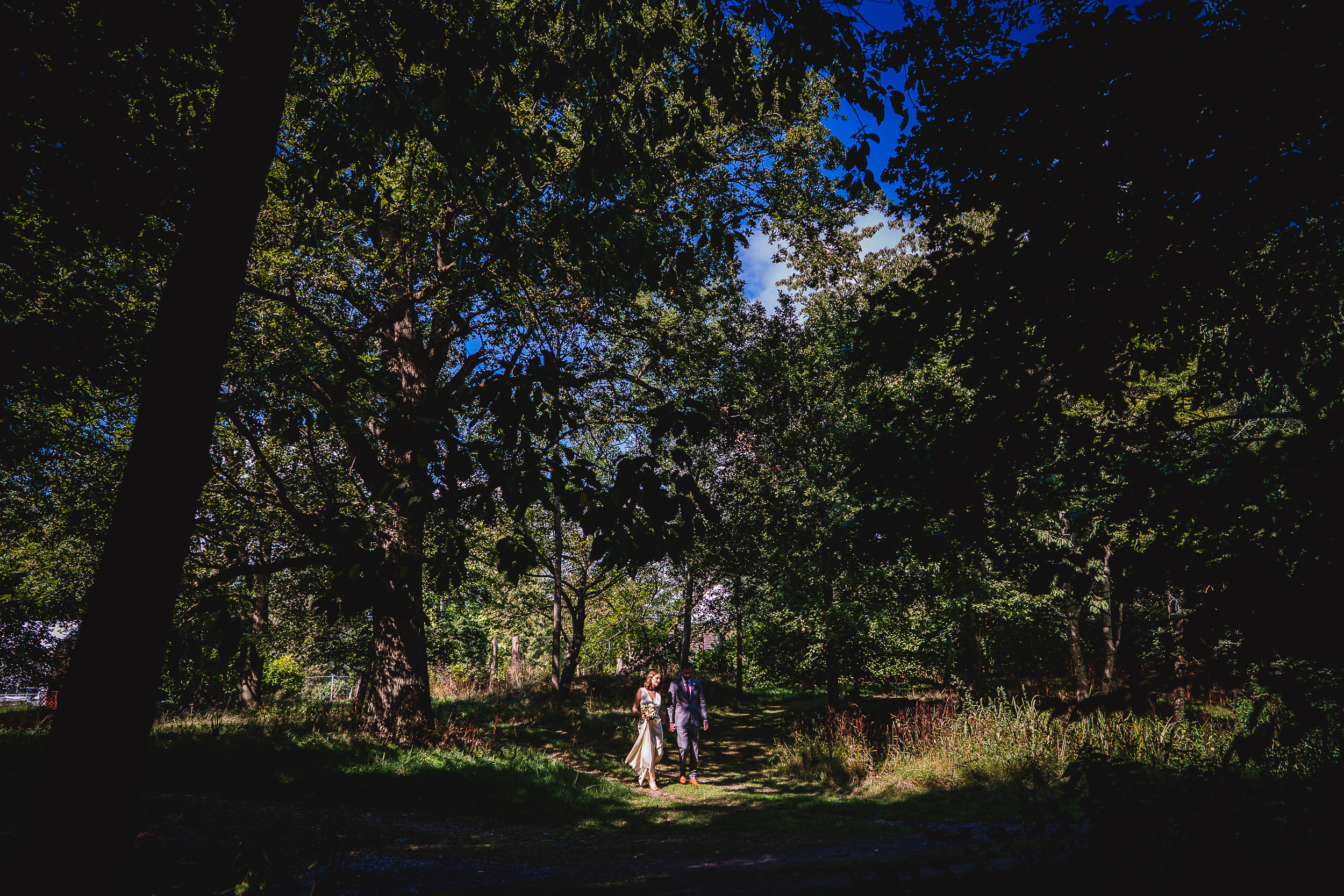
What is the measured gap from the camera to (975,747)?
32.0 ft

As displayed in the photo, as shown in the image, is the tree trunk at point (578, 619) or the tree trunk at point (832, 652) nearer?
the tree trunk at point (832, 652)

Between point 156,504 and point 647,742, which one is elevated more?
point 156,504

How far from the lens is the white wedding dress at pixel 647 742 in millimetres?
10844

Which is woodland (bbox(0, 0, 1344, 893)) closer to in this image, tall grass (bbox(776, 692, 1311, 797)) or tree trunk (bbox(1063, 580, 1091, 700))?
tall grass (bbox(776, 692, 1311, 797))

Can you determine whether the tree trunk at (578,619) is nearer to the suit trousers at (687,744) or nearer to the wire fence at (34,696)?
the suit trousers at (687,744)

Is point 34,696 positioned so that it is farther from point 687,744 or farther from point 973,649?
point 973,649

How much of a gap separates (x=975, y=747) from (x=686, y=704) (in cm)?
500

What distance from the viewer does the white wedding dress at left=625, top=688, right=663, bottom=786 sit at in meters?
10.8

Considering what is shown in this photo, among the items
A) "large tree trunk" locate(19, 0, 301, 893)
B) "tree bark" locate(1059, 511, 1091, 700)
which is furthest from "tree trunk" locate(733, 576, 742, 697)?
"large tree trunk" locate(19, 0, 301, 893)

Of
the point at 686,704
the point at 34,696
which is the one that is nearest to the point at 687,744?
the point at 686,704

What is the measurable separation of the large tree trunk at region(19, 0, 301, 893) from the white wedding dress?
9.77m

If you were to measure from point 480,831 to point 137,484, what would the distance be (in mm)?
7035

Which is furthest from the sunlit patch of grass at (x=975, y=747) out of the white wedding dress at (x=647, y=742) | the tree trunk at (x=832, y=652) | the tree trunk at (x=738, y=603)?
the tree trunk at (x=738, y=603)

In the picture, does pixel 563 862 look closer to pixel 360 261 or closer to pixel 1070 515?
pixel 1070 515
